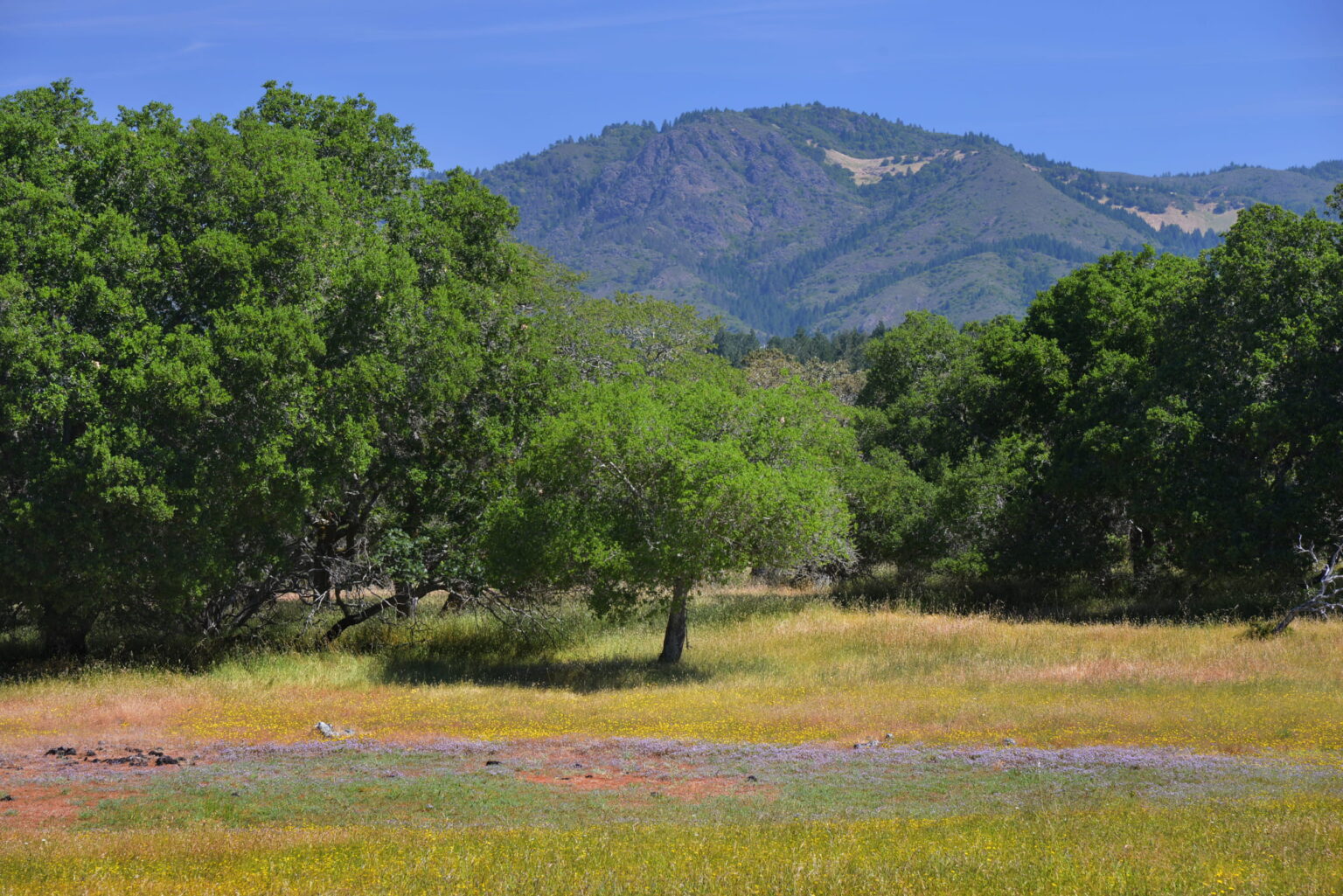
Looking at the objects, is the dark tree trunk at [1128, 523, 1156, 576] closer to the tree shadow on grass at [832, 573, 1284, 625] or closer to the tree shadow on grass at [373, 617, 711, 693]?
the tree shadow on grass at [832, 573, 1284, 625]

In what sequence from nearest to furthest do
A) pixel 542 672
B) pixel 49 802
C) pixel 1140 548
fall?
1. pixel 49 802
2. pixel 542 672
3. pixel 1140 548

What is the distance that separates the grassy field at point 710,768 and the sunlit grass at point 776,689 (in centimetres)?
11

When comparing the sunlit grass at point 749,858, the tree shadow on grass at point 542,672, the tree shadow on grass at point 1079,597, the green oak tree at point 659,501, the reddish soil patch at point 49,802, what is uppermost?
the green oak tree at point 659,501

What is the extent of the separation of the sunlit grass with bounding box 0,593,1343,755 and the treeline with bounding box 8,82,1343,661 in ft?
6.69

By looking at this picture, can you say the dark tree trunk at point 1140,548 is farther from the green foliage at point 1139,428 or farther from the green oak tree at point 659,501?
the green oak tree at point 659,501

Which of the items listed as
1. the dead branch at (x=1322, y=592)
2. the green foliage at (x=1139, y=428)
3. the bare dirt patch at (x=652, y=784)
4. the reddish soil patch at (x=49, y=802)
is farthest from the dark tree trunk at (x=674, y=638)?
the reddish soil patch at (x=49, y=802)

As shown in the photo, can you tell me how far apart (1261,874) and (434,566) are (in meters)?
23.0

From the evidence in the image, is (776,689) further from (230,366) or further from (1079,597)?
(1079,597)

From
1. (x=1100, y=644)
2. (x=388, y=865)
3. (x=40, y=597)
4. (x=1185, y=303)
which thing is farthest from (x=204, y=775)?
(x=1185, y=303)

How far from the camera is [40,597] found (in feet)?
80.6

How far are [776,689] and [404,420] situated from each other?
1205cm

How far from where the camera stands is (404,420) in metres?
28.1

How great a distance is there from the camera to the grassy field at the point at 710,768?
9609 mm

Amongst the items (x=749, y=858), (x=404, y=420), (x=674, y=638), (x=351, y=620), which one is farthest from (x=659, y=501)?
(x=749, y=858)
